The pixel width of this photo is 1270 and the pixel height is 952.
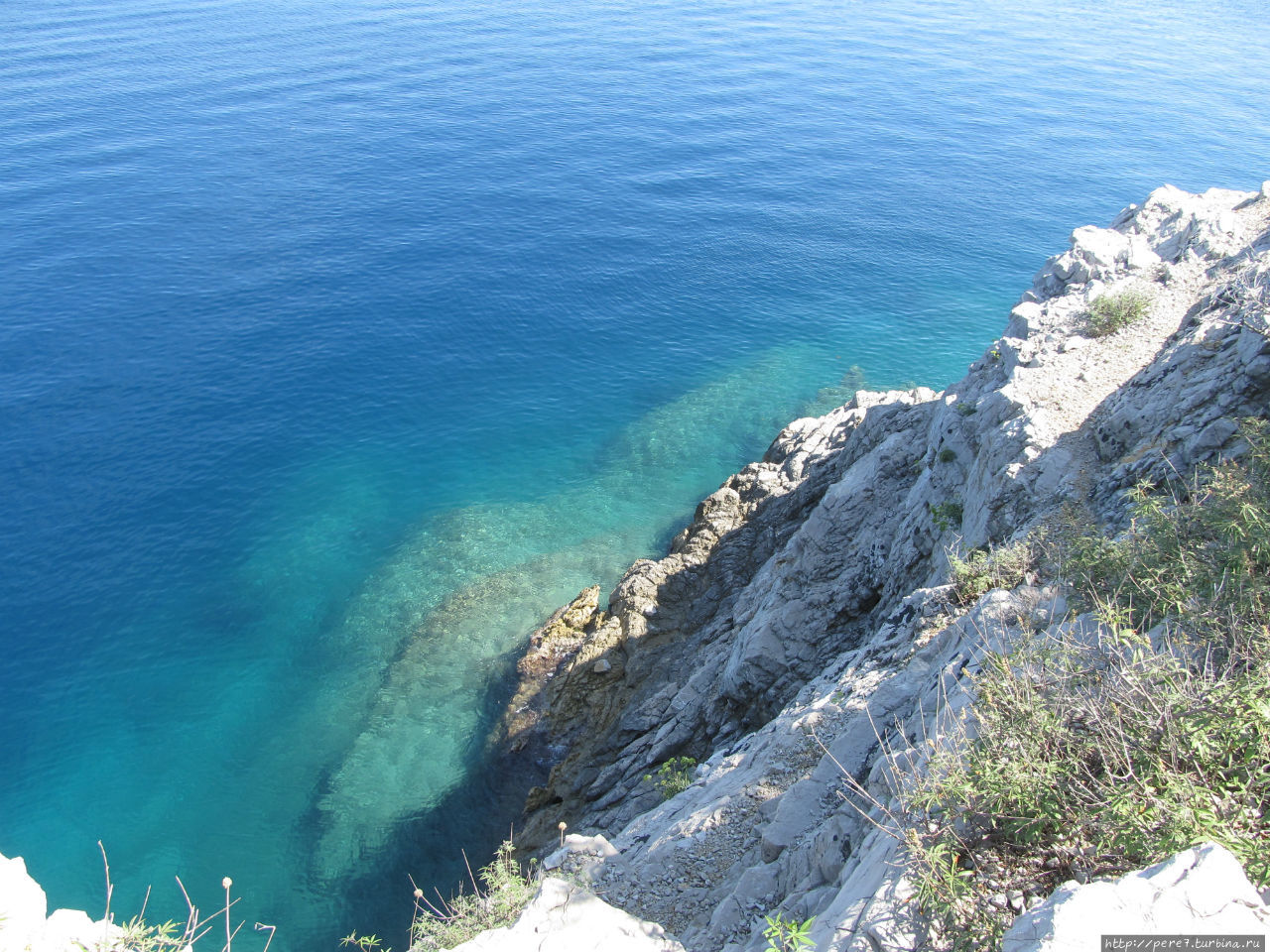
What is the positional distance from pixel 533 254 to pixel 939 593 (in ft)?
191

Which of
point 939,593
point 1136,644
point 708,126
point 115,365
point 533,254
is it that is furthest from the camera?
point 708,126

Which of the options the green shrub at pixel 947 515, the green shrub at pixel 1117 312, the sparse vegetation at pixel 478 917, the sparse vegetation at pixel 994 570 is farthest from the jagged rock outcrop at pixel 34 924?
the green shrub at pixel 1117 312

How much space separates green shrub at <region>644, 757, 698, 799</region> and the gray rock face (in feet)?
52.5

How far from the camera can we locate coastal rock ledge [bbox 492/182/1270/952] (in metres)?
15.4

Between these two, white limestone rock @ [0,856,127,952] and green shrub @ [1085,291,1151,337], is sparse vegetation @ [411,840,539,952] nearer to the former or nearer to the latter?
white limestone rock @ [0,856,127,952]

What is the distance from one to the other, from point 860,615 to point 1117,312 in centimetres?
1453

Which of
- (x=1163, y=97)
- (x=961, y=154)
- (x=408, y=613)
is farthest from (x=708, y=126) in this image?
(x=408, y=613)

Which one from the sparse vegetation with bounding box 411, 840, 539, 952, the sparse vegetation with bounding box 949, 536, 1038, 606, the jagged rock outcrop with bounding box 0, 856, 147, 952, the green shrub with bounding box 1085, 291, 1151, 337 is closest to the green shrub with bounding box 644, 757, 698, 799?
the sparse vegetation with bounding box 411, 840, 539, 952

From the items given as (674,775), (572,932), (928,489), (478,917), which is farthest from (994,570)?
(478,917)

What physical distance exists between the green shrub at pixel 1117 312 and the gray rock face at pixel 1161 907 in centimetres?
2497

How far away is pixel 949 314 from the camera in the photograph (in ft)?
211

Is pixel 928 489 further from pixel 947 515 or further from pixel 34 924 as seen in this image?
pixel 34 924

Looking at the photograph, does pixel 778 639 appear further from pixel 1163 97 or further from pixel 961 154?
pixel 1163 97

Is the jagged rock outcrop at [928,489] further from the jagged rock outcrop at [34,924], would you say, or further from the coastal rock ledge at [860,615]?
the jagged rock outcrop at [34,924]
